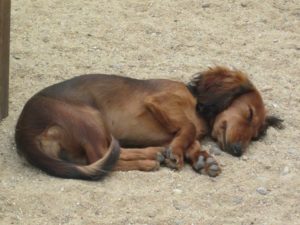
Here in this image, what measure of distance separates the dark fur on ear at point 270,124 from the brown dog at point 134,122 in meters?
0.01

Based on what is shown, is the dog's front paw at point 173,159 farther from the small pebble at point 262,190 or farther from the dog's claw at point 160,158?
the small pebble at point 262,190

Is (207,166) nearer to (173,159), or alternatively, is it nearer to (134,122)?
(173,159)

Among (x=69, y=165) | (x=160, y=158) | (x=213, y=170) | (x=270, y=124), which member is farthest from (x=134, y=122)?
(x=270, y=124)

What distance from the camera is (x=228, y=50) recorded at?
7453mm

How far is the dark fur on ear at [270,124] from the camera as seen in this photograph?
20.2 ft

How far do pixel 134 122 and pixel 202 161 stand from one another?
63cm

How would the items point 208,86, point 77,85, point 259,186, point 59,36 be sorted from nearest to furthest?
point 259,186, point 77,85, point 208,86, point 59,36

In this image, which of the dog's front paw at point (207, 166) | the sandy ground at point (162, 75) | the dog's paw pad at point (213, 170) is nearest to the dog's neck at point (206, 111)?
the sandy ground at point (162, 75)

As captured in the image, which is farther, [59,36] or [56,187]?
[59,36]

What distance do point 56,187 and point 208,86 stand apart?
1.62 metres

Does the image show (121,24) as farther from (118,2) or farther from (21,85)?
(21,85)

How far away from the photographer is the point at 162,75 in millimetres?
6852

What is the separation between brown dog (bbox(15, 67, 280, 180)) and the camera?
5.37m

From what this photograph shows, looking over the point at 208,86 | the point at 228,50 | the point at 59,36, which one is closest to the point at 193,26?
the point at 228,50
